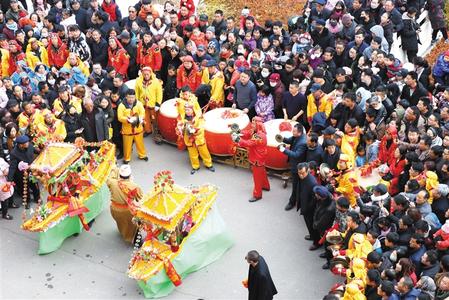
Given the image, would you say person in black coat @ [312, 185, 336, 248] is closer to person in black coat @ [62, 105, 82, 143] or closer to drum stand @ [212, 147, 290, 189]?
drum stand @ [212, 147, 290, 189]

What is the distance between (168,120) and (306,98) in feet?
8.40

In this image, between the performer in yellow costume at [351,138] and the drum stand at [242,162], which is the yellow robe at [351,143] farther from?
the drum stand at [242,162]

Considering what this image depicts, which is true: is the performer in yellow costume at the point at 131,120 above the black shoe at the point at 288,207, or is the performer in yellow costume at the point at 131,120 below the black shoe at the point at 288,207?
above

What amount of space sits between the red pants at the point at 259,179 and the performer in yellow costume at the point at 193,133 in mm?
1147

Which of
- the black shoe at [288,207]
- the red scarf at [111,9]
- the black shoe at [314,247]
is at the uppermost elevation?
the red scarf at [111,9]

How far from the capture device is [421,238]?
26.4ft

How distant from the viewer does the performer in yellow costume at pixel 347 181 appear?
9.61m

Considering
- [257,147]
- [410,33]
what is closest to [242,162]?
[257,147]

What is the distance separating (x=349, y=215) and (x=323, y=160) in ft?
5.89

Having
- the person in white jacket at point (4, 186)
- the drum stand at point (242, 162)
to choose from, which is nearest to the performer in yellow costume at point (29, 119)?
the person in white jacket at point (4, 186)

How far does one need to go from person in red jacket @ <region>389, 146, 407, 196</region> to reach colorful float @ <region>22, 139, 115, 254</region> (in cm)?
428

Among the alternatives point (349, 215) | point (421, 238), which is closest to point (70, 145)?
point (349, 215)

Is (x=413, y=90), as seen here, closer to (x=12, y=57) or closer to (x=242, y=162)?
(x=242, y=162)

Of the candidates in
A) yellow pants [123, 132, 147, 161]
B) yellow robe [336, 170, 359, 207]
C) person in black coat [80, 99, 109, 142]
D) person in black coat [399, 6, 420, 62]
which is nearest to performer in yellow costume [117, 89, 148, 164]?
yellow pants [123, 132, 147, 161]
